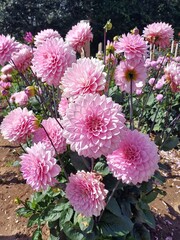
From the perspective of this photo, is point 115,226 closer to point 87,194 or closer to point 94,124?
point 87,194

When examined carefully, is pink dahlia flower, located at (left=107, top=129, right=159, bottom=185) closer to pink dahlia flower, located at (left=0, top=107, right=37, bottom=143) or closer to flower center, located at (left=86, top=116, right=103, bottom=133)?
flower center, located at (left=86, top=116, right=103, bottom=133)

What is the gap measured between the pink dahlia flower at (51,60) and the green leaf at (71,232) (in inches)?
31.3

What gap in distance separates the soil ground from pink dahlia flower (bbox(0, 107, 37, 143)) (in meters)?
0.65

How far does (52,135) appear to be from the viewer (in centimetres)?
139

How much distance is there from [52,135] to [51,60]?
1.13 feet

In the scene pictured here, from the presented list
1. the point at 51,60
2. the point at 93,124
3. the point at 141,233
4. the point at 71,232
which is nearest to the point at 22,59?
the point at 51,60

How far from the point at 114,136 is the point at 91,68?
0.27m

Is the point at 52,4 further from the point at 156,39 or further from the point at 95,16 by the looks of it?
the point at 156,39

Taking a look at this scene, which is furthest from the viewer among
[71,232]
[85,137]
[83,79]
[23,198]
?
[23,198]

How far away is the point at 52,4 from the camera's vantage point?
9969mm

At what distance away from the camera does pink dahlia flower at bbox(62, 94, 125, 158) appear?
0.98 meters

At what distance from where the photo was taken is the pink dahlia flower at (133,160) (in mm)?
1125

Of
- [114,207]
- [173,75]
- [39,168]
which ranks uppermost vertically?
[173,75]

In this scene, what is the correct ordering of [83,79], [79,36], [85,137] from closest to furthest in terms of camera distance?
1. [85,137]
2. [83,79]
3. [79,36]
